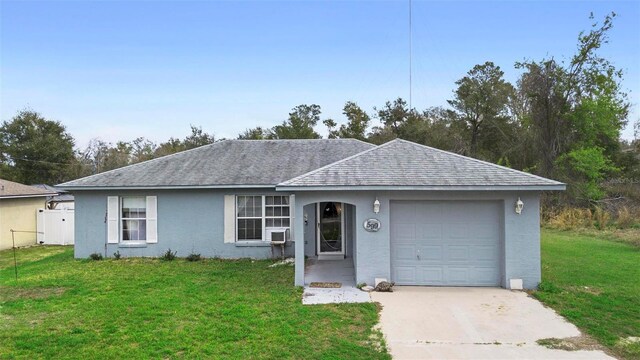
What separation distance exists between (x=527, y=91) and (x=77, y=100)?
29.6 metres

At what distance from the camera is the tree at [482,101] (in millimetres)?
31859

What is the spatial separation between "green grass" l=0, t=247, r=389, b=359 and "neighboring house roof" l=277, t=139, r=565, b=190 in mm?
2597

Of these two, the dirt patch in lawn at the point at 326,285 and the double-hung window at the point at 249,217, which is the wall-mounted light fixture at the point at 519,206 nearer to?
the dirt patch in lawn at the point at 326,285

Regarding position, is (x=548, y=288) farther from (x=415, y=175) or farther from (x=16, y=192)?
(x=16, y=192)

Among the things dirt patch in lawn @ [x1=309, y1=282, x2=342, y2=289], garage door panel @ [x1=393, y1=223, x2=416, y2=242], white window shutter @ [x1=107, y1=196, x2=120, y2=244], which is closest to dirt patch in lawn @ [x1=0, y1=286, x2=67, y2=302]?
white window shutter @ [x1=107, y1=196, x2=120, y2=244]

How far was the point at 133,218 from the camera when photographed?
1248cm

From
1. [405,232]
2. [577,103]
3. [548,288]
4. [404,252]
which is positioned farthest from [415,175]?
[577,103]

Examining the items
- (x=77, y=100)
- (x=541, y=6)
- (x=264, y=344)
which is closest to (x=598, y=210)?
(x=541, y=6)

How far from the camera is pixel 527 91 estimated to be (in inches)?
1044

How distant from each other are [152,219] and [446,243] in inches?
365

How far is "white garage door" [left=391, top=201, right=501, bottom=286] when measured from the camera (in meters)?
8.71

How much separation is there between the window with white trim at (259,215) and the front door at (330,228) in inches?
43.5

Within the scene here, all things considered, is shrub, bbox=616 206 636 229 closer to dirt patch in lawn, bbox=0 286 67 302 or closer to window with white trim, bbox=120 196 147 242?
window with white trim, bbox=120 196 147 242

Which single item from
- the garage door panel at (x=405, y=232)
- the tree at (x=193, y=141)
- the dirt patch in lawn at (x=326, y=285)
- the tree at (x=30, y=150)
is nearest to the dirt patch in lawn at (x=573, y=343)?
the garage door panel at (x=405, y=232)
